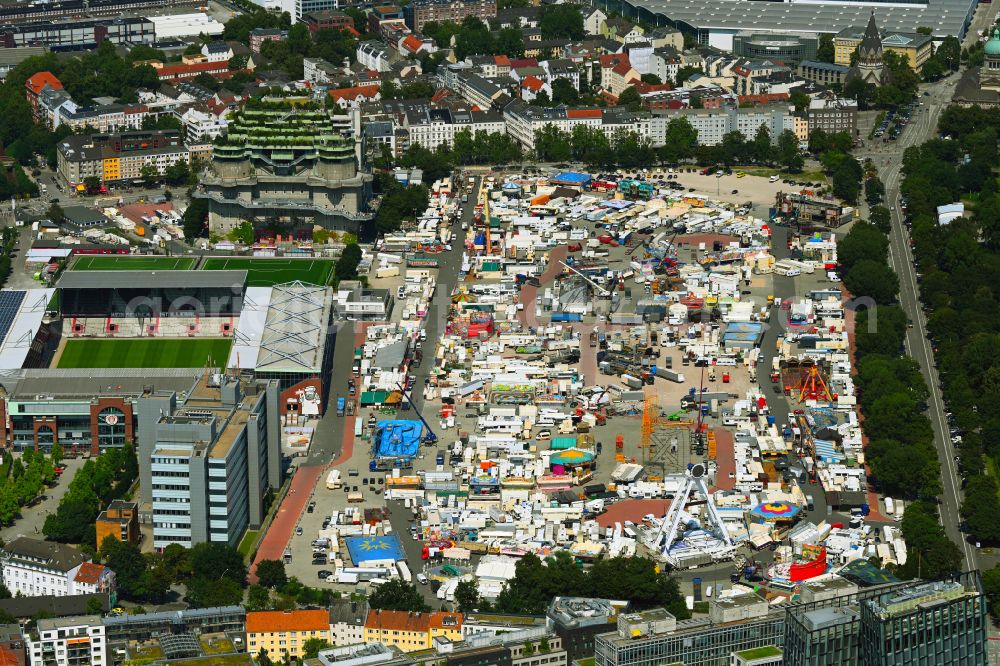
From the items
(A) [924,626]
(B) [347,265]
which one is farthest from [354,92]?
(A) [924,626]

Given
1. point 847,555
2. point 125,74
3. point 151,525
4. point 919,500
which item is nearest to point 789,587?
point 847,555

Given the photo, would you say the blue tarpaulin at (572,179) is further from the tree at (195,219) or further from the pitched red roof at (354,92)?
the tree at (195,219)

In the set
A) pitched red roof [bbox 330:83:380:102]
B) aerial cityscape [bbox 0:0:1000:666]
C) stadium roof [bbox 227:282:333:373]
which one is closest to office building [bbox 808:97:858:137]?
aerial cityscape [bbox 0:0:1000:666]

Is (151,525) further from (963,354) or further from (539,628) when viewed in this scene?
(963,354)

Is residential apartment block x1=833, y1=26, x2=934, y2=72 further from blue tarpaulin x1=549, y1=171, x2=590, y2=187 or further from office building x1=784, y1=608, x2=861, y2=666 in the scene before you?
office building x1=784, y1=608, x2=861, y2=666

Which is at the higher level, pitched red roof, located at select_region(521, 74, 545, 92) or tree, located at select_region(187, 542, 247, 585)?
pitched red roof, located at select_region(521, 74, 545, 92)

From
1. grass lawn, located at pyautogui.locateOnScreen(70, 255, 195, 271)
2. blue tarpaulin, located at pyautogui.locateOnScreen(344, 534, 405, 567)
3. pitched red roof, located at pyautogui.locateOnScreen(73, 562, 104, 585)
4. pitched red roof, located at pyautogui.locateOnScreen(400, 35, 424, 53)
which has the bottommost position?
blue tarpaulin, located at pyautogui.locateOnScreen(344, 534, 405, 567)
